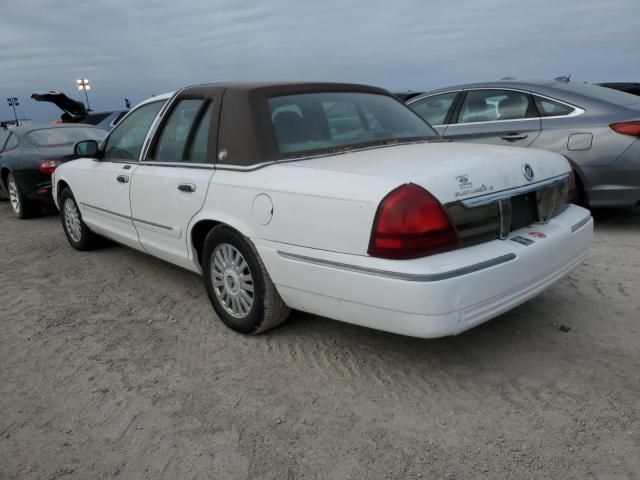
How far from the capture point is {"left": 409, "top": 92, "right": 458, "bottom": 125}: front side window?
631 centimetres

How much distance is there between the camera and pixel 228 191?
123 inches

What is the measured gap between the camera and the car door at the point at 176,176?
3.42 metres

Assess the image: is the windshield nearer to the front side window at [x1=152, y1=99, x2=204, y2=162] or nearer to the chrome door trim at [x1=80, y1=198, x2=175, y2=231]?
the front side window at [x1=152, y1=99, x2=204, y2=162]

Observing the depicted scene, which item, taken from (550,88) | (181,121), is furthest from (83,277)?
(550,88)

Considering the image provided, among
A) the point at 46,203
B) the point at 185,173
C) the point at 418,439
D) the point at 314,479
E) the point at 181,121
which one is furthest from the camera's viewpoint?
the point at 46,203

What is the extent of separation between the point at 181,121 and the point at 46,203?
193 inches

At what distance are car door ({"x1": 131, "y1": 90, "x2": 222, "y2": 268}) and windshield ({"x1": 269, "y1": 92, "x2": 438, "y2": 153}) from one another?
1.53 ft

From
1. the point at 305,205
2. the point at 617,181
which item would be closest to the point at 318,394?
the point at 305,205

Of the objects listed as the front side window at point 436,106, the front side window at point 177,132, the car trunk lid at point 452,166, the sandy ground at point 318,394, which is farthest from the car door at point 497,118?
the front side window at point 177,132

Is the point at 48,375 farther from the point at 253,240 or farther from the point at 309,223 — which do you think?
the point at 309,223

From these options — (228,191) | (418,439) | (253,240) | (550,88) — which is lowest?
(418,439)

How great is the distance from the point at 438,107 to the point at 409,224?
439 centimetres

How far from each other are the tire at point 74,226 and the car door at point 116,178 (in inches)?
14.0

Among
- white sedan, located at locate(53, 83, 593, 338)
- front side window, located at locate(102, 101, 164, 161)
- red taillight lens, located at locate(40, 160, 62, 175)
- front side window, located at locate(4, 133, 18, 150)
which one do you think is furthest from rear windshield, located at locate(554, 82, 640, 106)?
front side window, located at locate(4, 133, 18, 150)
